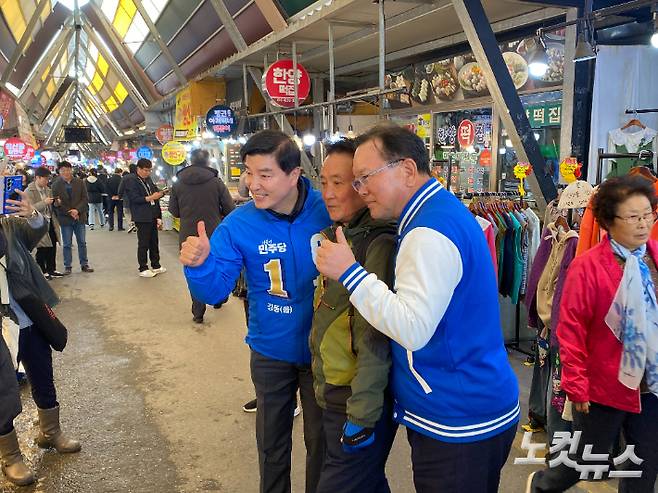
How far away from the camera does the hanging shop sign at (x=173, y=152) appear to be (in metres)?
14.8

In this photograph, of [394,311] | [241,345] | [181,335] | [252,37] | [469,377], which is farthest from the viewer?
[252,37]

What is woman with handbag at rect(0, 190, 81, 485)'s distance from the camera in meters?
3.32

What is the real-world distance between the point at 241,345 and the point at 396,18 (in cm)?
508

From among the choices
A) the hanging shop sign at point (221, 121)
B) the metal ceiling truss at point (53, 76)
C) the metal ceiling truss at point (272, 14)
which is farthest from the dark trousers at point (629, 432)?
the metal ceiling truss at point (53, 76)

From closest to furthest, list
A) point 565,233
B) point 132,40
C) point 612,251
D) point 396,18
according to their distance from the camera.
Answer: point 612,251, point 565,233, point 396,18, point 132,40

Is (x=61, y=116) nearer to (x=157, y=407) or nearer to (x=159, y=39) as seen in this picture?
(x=159, y=39)

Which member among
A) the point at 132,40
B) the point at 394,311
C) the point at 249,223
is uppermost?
the point at 132,40

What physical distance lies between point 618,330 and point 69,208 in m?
9.64

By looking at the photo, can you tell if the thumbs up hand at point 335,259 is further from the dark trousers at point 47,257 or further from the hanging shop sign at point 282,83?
the dark trousers at point 47,257

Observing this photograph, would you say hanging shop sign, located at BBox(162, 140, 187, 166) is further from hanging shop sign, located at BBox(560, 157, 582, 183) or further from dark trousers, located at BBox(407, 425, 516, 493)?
dark trousers, located at BBox(407, 425, 516, 493)

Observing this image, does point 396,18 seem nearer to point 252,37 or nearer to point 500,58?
point 500,58

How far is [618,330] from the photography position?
2.43 m

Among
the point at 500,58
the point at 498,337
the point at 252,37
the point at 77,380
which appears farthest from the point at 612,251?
the point at 252,37

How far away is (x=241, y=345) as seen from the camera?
588cm
